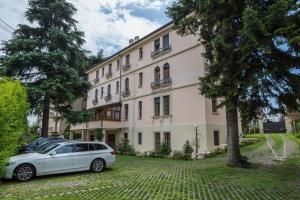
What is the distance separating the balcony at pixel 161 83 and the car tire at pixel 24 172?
15942 mm

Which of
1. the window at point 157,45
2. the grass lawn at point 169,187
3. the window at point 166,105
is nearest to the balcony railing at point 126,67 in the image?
the window at point 157,45

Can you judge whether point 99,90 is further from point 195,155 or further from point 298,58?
point 298,58

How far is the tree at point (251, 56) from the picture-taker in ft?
33.4

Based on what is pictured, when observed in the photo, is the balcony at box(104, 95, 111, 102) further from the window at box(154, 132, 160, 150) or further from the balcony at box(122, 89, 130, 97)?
the window at box(154, 132, 160, 150)

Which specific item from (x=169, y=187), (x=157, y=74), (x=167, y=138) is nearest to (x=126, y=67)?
(x=157, y=74)

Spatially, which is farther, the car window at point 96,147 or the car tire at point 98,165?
the car window at point 96,147

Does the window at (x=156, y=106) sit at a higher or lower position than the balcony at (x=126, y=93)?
lower

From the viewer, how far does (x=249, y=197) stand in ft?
24.4

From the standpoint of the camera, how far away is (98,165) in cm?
1284

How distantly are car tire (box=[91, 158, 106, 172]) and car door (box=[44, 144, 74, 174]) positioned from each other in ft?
3.92

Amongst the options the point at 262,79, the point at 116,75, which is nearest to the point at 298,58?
the point at 262,79

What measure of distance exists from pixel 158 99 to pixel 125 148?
22.3 feet

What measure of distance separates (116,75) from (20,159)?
2396cm

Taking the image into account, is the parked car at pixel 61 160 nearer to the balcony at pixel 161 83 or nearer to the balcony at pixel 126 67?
the balcony at pixel 161 83
